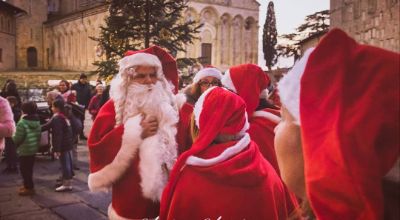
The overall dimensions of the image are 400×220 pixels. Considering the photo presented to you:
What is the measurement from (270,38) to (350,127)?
45.0 m

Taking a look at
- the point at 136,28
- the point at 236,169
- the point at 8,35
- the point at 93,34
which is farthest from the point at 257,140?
the point at 8,35

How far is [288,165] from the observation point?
128cm

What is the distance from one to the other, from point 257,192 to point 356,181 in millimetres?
1371

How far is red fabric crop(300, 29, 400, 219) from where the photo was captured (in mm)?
985

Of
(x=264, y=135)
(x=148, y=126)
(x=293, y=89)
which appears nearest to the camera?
(x=293, y=89)

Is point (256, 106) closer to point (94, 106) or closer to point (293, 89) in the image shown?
point (293, 89)

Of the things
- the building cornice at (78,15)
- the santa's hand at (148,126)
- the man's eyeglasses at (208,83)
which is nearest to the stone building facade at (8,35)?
the building cornice at (78,15)

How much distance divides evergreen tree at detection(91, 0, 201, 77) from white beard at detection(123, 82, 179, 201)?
6927 mm

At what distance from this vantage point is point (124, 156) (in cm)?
308

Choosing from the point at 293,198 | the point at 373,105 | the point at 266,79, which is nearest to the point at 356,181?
the point at 373,105

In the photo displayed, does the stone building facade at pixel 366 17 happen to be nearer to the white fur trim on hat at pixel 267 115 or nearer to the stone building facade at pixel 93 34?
the white fur trim on hat at pixel 267 115

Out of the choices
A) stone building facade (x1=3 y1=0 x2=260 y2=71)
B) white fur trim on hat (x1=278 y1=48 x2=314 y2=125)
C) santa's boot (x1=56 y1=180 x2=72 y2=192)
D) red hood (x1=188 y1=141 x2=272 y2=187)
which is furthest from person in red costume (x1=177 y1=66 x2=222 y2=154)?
stone building facade (x1=3 y1=0 x2=260 y2=71)

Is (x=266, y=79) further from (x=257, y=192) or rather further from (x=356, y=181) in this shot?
(x=356, y=181)

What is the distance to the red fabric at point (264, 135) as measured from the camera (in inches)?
145
